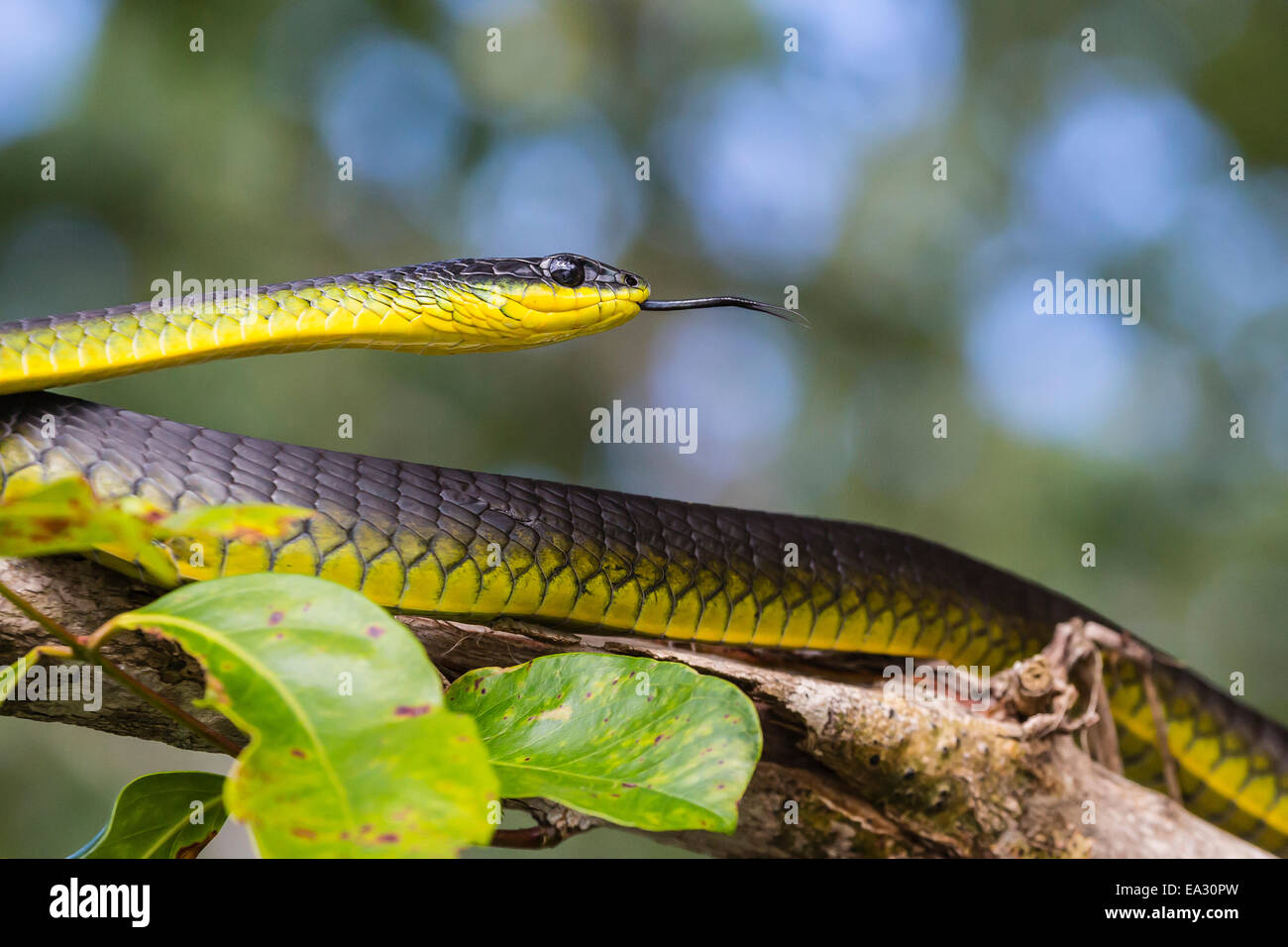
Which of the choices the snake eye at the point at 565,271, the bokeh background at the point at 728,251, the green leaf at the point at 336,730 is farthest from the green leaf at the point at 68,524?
the bokeh background at the point at 728,251

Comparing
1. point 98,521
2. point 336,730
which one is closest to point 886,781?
point 336,730

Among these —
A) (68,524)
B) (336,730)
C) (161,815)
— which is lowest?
(161,815)

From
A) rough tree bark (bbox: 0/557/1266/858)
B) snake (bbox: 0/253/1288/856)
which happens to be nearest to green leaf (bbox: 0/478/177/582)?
snake (bbox: 0/253/1288/856)

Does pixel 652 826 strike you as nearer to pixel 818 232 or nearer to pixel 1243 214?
pixel 818 232

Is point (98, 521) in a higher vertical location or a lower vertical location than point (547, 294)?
lower

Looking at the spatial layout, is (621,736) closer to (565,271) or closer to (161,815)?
(161,815)
